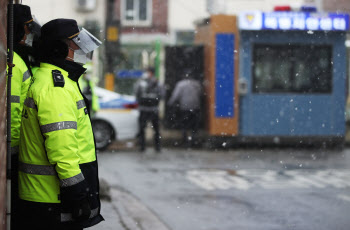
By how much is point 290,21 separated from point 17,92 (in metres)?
12.0


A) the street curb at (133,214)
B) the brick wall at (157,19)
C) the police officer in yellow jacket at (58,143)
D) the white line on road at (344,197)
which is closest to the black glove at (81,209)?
the police officer in yellow jacket at (58,143)

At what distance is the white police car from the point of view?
49.8ft

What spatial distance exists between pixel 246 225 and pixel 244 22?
885 centimetres

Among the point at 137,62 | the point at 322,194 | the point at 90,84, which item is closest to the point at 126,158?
the point at 90,84

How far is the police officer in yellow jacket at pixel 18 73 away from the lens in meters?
4.24

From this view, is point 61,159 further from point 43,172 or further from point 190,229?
point 190,229

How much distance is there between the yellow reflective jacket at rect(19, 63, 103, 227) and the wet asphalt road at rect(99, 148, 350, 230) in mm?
3347

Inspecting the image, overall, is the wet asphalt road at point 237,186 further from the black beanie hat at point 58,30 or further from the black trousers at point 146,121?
the black beanie hat at point 58,30

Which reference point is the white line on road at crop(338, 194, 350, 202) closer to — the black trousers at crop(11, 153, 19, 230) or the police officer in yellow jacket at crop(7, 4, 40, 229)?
the police officer in yellow jacket at crop(7, 4, 40, 229)

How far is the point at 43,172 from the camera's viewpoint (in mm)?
3961

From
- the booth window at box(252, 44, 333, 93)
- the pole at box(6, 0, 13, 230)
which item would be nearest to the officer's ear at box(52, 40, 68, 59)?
the pole at box(6, 0, 13, 230)

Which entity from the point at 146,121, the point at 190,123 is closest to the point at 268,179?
the point at 146,121

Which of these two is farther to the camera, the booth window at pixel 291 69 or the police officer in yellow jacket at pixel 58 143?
Answer: the booth window at pixel 291 69

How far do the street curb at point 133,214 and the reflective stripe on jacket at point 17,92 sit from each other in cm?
285
